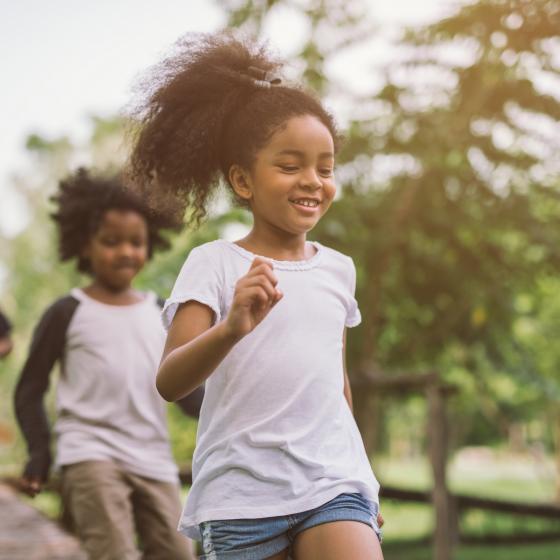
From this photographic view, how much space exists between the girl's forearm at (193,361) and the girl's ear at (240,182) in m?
0.49

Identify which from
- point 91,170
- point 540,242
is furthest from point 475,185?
point 91,170

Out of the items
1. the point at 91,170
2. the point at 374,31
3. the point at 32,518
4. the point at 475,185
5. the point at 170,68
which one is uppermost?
the point at 374,31

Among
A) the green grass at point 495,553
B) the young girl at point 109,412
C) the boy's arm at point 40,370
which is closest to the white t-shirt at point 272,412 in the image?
the young girl at point 109,412

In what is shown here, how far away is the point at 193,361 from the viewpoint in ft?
6.48

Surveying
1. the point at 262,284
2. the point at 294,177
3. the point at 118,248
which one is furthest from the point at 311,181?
the point at 118,248

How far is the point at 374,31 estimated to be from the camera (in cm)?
659

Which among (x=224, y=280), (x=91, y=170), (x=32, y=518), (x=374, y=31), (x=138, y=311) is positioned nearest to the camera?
(x=224, y=280)

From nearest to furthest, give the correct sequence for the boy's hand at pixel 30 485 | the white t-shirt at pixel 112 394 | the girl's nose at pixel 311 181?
1. the girl's nose at pixel 311 181
2. the boy's hand at pixel 30 485
3. the white t-shirt at pixel 112 394

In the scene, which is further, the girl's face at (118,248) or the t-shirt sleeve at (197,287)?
the girl's face at (118,248)

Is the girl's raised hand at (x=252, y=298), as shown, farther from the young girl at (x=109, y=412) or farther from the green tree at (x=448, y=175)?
the green tree at (x=448, y=175)

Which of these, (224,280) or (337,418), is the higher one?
(224,280)

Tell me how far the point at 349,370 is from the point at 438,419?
104 centimetres

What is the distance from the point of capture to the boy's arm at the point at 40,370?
362cm

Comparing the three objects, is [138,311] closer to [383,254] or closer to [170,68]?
[170,68]
